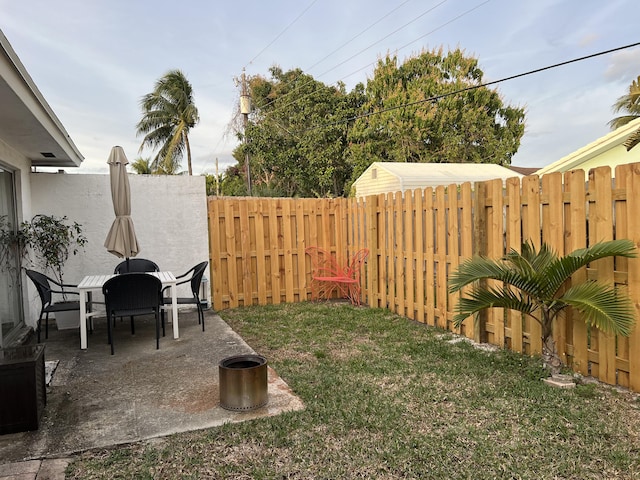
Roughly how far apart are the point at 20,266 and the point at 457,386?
5788mm

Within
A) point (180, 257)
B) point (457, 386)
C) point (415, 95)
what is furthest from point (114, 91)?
point (415, 95)

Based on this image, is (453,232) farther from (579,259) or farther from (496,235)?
(579,259)

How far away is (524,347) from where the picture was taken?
4.53 meters

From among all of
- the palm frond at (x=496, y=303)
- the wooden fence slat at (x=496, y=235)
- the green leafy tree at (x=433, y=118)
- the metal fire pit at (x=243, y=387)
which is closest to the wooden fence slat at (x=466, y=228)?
the wooden fence slat at (x=496, y=235)

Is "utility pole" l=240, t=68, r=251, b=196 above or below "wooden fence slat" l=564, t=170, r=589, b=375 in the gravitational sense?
above

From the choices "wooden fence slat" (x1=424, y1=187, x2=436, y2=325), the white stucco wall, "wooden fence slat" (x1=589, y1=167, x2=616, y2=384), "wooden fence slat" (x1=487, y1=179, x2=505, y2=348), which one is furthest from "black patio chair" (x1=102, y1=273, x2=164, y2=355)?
"wooden fence slat" (x1=589, y1=167, x2=616, y2=384)

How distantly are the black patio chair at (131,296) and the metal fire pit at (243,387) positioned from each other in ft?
6.46

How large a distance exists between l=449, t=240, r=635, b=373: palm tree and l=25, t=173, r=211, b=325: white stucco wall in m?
4.73

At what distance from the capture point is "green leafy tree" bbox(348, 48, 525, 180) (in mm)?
21578

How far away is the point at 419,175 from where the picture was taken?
51.5 feet

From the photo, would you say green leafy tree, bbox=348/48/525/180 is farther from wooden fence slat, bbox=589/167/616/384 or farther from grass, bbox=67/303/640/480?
grass, bbox=67/303/640/480

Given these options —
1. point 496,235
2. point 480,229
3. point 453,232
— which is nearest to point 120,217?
point 453,232

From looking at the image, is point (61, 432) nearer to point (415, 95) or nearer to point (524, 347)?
point (524, 347)

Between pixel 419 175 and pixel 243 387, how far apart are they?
1346 cm
